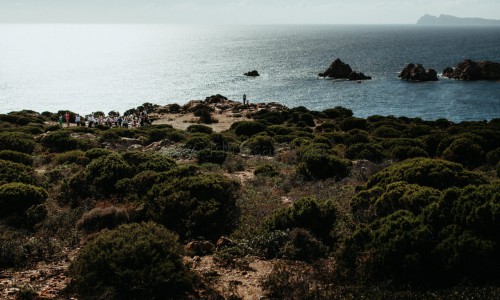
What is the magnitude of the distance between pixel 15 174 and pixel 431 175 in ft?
44.9

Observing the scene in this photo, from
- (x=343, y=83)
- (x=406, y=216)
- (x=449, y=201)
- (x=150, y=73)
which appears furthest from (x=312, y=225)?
(x=150, y=73)

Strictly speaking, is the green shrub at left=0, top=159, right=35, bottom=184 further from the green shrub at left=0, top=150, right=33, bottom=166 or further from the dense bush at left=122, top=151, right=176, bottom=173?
the green shrub at left=0, top=150, right=33, bottom=166

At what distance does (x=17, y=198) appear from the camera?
11.6 metres

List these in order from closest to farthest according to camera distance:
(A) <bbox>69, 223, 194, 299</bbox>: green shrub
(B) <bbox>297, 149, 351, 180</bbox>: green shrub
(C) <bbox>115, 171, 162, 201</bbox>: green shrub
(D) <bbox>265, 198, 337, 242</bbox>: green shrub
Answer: (A) <bbox>69, 223, 194, 299</bbox>: green shrub → (D) <bbox>265, 198, 337, 242</bbox>: green shrub → (C) <bbox>115, 171, 162, 201</bbox>: green shrub → (B) <bbox>297, 149, 351, 180</bbox>: green shrub

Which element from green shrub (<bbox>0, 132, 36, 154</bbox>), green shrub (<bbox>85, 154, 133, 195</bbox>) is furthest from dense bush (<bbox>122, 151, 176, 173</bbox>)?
green shrub (<bbox>0, 132, 36, 154</bbox>)

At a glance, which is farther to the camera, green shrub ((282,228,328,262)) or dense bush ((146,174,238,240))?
dense bush ((146,174,238,240))

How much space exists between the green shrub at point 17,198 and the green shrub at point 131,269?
16.9ft

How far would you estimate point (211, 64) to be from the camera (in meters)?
136

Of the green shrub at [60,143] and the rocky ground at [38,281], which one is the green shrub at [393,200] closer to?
the rocky ground at [38,281]

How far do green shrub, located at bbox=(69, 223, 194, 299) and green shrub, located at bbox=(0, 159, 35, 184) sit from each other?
25.6 ft

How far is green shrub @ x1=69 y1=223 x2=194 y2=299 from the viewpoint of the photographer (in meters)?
6.99

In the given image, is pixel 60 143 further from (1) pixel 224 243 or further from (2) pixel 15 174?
(1) pixel 224 243

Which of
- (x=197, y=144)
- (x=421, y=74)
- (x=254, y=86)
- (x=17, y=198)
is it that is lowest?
(x=197, y=144)

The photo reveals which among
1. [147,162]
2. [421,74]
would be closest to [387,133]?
[147,162]
